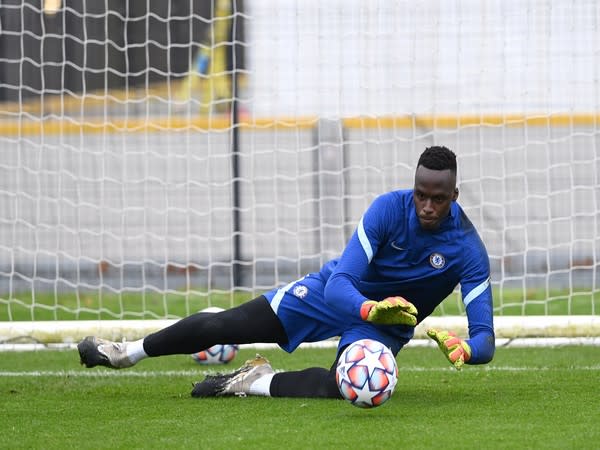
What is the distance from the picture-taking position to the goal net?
9.66m

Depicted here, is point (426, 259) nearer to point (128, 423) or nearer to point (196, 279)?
point (128, 423)

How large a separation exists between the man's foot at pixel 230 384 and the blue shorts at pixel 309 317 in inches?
8.6

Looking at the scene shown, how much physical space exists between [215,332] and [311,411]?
2.67 ft

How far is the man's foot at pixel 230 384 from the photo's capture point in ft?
19.7

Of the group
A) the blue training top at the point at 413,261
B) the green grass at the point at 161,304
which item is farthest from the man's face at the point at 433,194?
→ the green grass at the point at 161,304

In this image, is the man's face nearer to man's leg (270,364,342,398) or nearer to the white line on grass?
man's leg (270,364,342,398)

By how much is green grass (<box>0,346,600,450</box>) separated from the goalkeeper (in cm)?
18

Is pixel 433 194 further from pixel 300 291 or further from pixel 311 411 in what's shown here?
pixel 311 411

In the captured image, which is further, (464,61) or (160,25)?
(160,25)

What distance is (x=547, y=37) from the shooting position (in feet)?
30.9

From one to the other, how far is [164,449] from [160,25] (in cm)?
734

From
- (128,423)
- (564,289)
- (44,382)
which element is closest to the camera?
(128,423)

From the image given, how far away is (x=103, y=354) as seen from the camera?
6141 mm

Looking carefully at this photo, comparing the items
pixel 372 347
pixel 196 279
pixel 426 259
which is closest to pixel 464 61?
pixel 196 279
